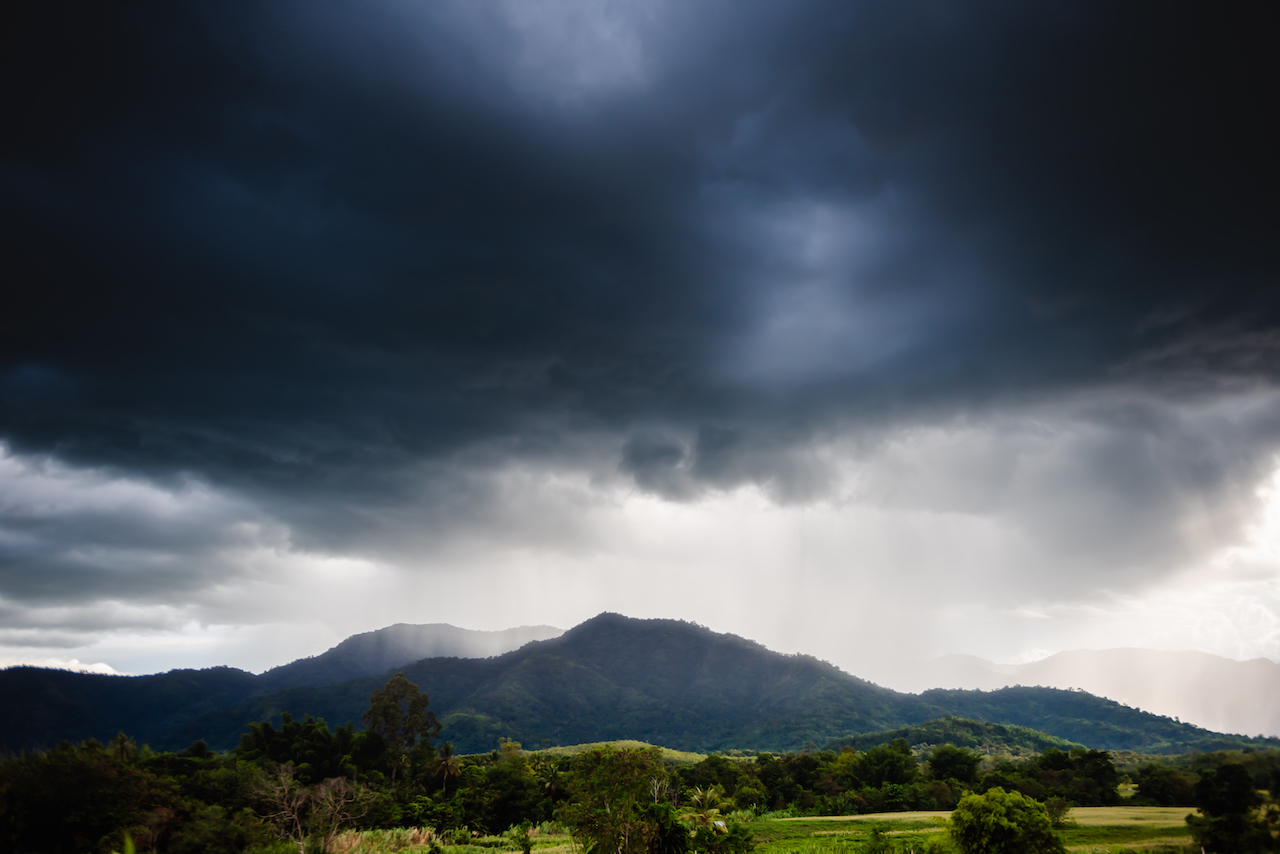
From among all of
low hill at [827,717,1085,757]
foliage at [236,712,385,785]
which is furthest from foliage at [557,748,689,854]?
low hill at [827,717,1085,757]

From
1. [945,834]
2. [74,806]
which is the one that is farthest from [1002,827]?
[74,806]

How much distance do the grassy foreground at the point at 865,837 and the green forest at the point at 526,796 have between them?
48 cm

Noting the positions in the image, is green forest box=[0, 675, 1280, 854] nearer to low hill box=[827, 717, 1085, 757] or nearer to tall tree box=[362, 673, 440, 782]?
tall tree box=[362, 673, 440, 782]

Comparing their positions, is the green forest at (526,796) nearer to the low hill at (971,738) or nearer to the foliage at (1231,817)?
the foliage at (1231,817)

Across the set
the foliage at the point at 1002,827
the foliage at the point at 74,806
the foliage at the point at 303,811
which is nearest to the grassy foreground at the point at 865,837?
the foliage at the point at 303,811

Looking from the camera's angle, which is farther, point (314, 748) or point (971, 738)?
point (971, 738)

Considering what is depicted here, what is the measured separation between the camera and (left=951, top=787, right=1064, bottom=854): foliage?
25.3m

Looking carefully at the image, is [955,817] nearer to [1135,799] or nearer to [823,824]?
[1135,799]

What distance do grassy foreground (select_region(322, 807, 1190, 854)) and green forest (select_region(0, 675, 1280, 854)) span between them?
484mm

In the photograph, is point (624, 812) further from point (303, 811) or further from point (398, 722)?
point (398, 722)

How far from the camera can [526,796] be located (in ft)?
205

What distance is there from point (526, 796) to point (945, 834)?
42916mm

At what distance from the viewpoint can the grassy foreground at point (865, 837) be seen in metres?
23.7

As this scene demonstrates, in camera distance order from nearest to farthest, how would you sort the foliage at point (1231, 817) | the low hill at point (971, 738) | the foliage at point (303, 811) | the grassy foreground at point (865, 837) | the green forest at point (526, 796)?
the foliage at point (1231, 817)
the grassy foreground at point (865, 837)
the green forest at point (526, 796)
the foliage at point (303, 811)
the low hill at point (971, 738)
